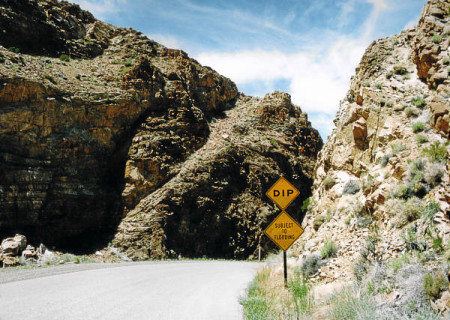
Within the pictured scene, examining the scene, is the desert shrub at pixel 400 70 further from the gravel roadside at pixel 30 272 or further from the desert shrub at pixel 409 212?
the gravel roadside at pixel 30 272

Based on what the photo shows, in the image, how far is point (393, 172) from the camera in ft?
33.7

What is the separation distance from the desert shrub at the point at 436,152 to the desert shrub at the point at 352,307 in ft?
17.6

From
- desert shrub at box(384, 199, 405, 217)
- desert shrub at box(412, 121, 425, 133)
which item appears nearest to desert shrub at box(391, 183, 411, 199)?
desert shrub at box(384, 199, 405, 217)

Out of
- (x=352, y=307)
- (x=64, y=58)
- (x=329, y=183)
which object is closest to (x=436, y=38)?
(x=329, y=183)

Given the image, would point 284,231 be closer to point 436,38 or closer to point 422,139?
point 422,139

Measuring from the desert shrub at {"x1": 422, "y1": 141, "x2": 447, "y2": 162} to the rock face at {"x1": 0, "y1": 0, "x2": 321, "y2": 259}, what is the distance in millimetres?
19468

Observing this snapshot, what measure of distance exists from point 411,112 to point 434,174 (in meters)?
4.82

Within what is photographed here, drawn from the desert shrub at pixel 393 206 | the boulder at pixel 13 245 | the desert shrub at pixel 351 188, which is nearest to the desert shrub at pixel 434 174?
the desert shrub at pixel 393 206

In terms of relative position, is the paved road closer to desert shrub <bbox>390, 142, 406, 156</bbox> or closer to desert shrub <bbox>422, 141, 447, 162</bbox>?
desert shrub <bbox>422, 141, 447, 162</bbox>

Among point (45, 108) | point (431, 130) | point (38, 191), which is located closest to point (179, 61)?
point (45, 108)

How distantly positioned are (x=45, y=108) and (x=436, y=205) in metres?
24.6

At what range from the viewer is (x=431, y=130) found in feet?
34.7

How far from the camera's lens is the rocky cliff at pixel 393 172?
22.1 ft

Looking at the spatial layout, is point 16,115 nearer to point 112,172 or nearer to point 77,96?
point 77,96
